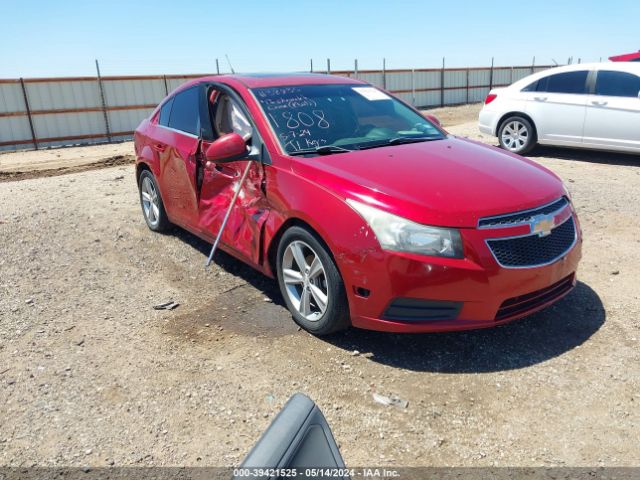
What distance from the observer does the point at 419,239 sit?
2.87m

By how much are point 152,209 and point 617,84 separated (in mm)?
7436

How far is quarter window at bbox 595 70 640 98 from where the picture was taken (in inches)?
330

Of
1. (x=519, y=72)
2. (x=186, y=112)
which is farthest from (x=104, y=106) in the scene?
(x=519, y=72)

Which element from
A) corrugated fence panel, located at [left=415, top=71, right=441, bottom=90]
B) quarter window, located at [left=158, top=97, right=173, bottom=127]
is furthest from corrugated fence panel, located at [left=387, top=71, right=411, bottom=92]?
quarter window, located at [left=158, top=97, right=173, bottom=127]

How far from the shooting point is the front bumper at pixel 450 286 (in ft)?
9.35

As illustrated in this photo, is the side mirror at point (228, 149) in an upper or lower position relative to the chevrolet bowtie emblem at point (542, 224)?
upper

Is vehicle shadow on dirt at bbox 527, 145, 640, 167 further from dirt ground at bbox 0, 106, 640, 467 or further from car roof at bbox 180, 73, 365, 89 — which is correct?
car roof at bbox 180, 73, 365, 89

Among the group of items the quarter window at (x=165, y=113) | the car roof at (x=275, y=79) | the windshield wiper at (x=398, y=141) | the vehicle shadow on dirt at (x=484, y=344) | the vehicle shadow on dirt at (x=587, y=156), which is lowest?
the vehicle shadow on dirt at (x=587, y=156)

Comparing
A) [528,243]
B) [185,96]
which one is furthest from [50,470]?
[185,96]

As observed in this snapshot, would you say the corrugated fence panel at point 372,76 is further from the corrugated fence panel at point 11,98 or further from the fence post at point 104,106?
the corrugated fence panel at point 11,98

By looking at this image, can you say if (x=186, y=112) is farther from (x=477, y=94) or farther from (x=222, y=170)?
(x=477, y=94)

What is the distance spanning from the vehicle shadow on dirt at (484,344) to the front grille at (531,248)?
59cm

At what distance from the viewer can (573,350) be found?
→ 326 cm

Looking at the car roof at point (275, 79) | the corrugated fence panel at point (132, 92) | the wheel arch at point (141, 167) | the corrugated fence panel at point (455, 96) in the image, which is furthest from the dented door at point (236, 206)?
the corrugated fence panel at point (455, 96)
